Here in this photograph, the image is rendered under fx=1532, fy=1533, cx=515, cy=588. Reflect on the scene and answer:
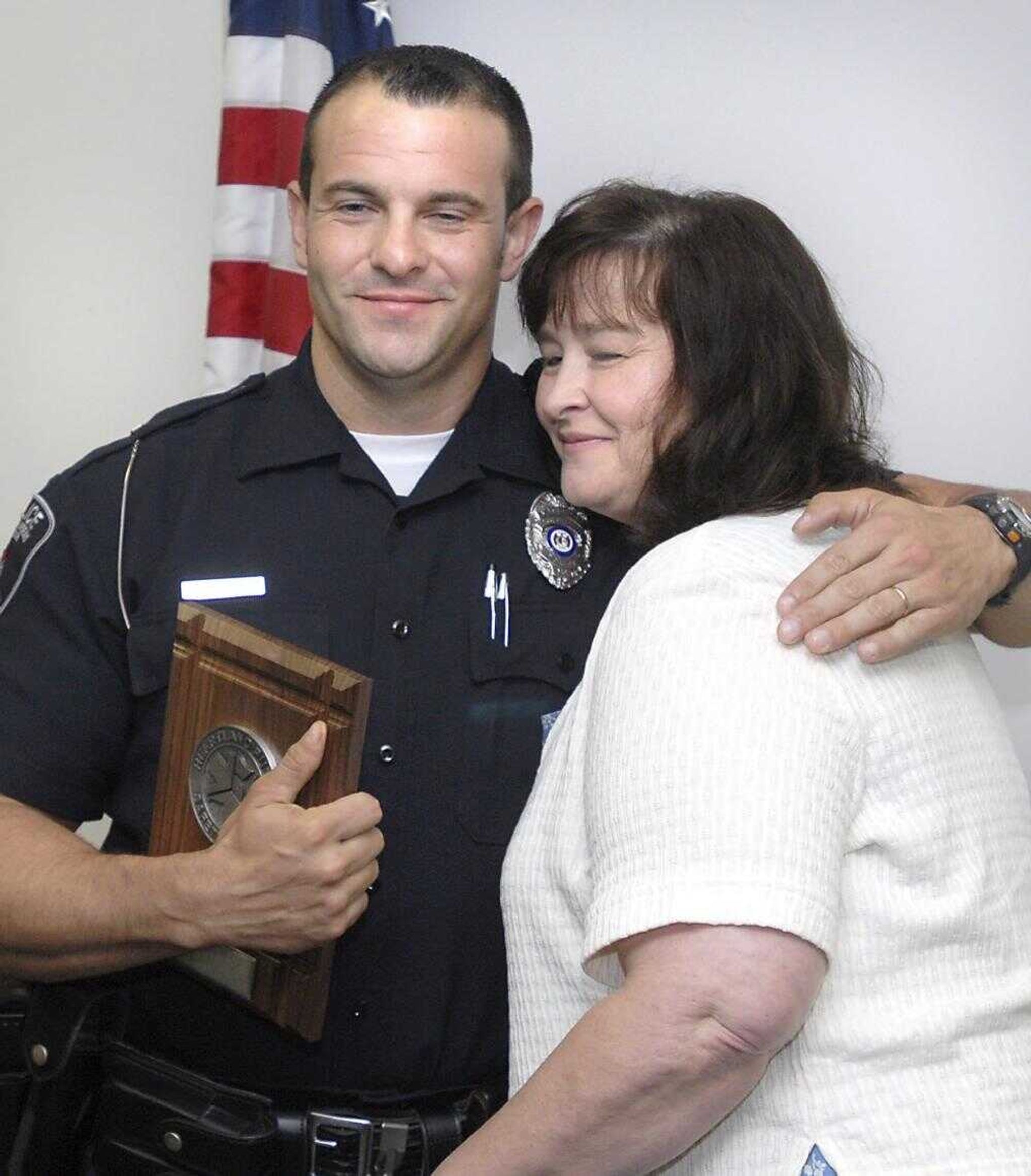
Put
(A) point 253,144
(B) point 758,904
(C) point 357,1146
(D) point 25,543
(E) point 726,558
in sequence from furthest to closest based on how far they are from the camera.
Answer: (A) point 253,144 < (D) point 25,543 < (C) point 357,1146 < (E) point 726,558 < (B) point 758,904

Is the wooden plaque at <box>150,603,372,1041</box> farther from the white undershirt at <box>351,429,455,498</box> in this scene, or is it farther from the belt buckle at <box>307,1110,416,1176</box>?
the white undershirt at <box>351,429,455,498</box>

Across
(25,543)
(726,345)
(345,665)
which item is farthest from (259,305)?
(726,345)

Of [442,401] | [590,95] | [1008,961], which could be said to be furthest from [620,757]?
[590,95]

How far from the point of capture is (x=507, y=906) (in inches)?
50.5

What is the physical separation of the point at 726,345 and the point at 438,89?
19.1 inches

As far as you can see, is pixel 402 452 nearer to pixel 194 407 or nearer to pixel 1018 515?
pixel 194 407

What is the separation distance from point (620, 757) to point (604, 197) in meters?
0.65

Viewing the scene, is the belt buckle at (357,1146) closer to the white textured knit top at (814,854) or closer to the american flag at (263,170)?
the white textured knit top at (814,854)

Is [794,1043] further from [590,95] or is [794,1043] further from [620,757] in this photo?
[590,95]

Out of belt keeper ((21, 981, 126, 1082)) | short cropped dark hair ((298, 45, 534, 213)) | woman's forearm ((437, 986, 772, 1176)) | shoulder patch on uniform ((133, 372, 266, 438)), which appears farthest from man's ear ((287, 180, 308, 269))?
woman's forearm ((437, 986, 772, 1176))

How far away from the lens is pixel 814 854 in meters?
1.03

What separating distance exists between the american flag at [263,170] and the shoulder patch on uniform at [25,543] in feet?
2.21

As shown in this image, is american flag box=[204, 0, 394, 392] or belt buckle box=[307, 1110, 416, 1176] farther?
american flag box=[204, 0, 394, 392]

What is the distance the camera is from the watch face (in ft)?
4.78
